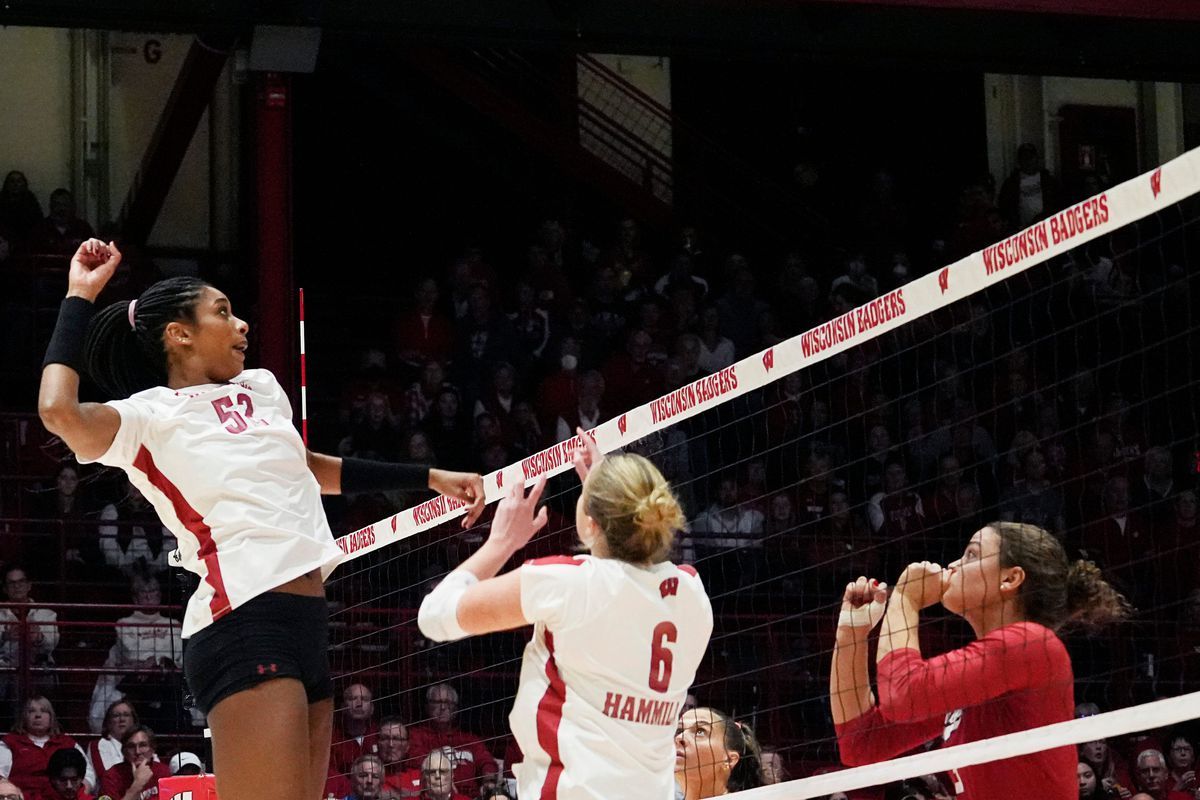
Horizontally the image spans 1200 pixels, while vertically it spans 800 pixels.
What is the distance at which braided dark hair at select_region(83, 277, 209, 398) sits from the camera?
464 cm

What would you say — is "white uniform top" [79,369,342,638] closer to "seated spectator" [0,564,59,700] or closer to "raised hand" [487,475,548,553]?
"raised hand" [487,475,548,553]

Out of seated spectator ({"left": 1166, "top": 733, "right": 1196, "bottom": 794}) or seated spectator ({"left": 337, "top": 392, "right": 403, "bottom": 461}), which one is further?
seated spectator ({"left": 337, "top": 392, "right": 403, "bottom": 461})

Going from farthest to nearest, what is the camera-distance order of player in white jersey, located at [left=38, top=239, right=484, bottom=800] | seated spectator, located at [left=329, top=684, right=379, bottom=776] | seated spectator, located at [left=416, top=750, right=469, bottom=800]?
seated spectator, located at [left=329, top=684, right=379, bottom=776]
seated spectator, located at [left=416, top=750, right=469, bottom=800]
player in white jersey, located at [left=38, top=239, right=484, bottom=800]

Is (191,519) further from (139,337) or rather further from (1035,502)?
(1035,502)

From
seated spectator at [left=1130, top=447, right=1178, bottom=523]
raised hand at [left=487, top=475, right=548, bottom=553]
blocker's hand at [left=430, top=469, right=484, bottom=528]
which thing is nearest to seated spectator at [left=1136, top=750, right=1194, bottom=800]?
seated spectator at [left=1130, top=447, right=1178, bottom=523]

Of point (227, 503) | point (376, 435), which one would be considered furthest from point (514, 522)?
point (376, 435)

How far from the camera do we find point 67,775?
9750 millimetres

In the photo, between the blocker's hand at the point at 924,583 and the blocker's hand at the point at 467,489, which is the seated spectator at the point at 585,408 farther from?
the blocker's hand at the point at 924,583

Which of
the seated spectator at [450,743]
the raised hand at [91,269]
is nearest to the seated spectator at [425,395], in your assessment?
the seated spectator at [450,743]

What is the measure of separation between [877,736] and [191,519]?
189 centimetres

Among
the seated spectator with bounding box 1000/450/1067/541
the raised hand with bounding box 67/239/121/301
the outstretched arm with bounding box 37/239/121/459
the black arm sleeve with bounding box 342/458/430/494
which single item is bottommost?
the black arm sleeve with bounding box 342/458/430/494

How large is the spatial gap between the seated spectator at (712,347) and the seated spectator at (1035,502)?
2.81 meters

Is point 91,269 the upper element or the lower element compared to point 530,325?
lower

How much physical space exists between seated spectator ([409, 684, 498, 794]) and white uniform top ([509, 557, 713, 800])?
5446 millimetres
